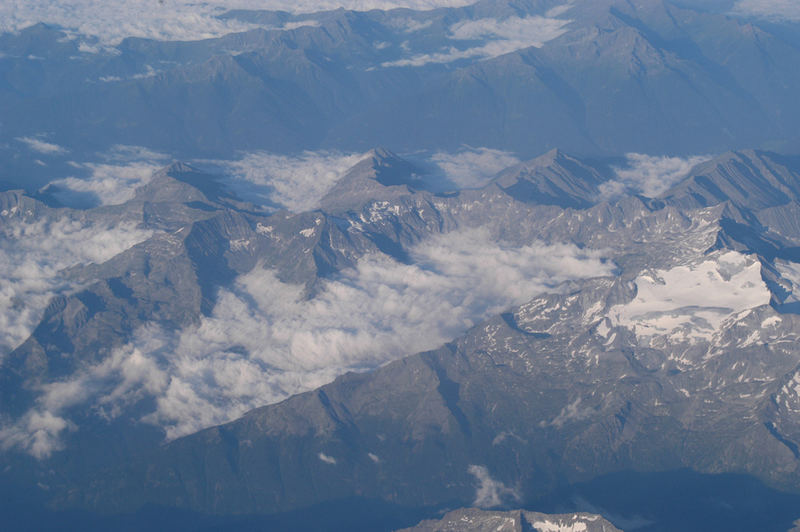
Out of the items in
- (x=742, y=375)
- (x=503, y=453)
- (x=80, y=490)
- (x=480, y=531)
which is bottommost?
(x=80, y=490)

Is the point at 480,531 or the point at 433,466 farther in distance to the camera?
the point at 433,466

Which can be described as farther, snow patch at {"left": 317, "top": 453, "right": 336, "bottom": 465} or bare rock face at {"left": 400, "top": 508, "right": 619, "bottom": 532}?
snow patch at {"left": 317, "top": 453, "right": 336, "bottom": 465}

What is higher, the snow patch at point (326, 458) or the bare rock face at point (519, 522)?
the bare rock face at point (519, 522)

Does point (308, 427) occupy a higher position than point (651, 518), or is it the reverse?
point (651, 518)

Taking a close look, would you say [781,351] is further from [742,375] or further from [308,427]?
[308,427]

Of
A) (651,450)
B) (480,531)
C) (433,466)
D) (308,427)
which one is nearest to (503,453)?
A: (433,466)

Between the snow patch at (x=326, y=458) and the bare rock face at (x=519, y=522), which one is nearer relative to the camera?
the bare rock face at (x=519, y=522)

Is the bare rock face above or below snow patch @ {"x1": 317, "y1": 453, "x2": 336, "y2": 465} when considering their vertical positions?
above

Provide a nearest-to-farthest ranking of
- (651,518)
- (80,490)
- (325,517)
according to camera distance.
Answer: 1. (651,518)
2. (325,517)
3. (80,490)
